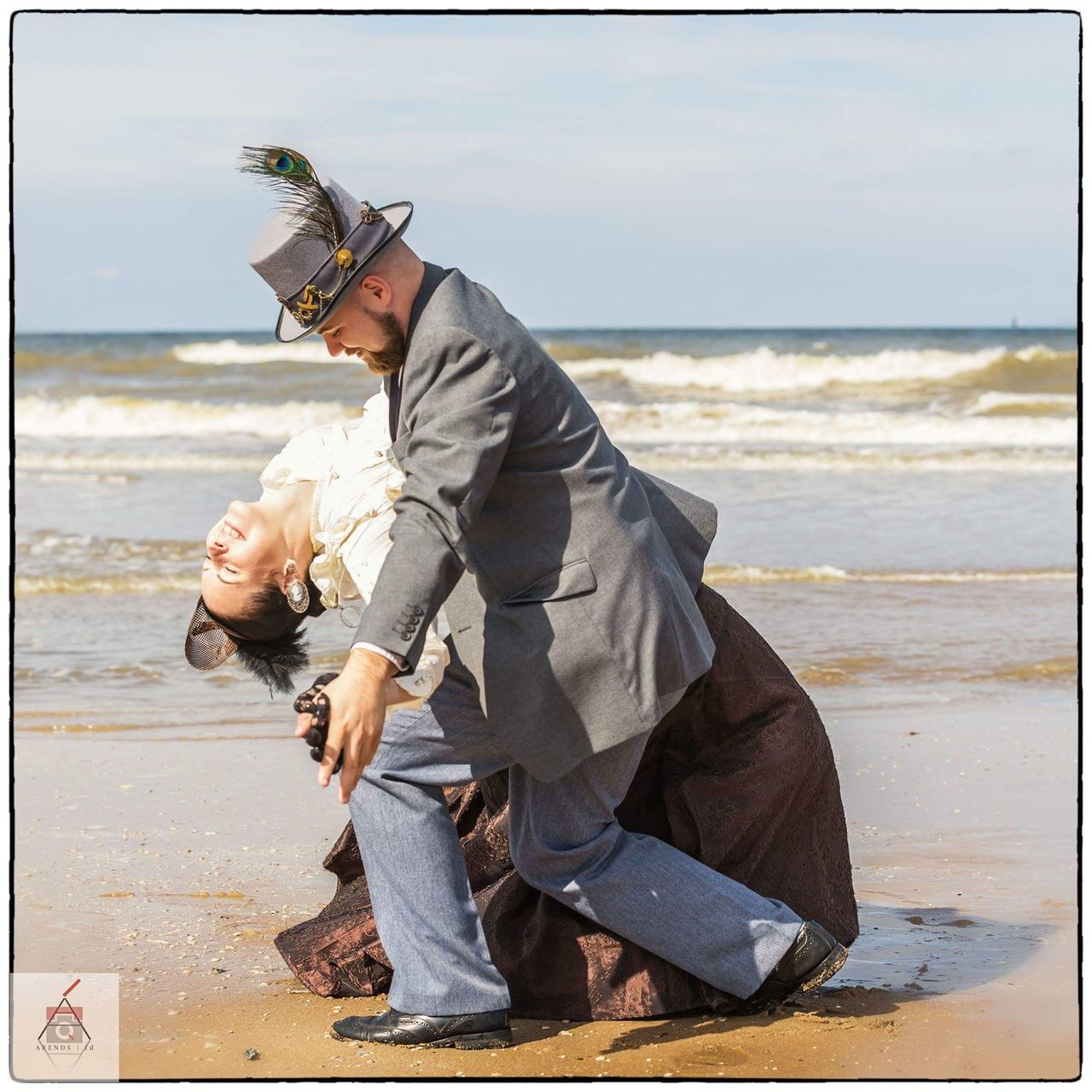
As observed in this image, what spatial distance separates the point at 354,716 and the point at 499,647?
436mm

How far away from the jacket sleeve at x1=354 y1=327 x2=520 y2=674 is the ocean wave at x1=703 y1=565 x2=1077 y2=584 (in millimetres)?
5853

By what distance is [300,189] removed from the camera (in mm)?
2877

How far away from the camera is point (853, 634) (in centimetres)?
726

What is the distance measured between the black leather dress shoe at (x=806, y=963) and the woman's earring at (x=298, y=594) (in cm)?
118

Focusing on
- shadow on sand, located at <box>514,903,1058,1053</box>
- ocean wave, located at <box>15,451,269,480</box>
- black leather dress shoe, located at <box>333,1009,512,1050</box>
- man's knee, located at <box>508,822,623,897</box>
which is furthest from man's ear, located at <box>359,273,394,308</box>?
ocean wave, located at <box>15,451,269,480</box>

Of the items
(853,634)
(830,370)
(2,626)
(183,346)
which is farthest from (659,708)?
(183,346)

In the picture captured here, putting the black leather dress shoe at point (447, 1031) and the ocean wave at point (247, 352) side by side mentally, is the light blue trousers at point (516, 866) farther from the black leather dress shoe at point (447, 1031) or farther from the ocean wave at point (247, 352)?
the ocean wave at point (247, 352)

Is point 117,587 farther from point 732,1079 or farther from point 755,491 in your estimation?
point 732,1079

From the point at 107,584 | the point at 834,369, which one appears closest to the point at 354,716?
the point at 107,584

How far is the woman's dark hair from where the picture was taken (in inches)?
131

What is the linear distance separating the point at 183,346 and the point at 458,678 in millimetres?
21557

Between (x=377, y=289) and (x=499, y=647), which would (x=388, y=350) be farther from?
(x=499, y=647)

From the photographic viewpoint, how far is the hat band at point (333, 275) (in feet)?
9.23

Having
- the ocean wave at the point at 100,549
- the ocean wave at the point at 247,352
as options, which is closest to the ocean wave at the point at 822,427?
the ocean wave at the point at 247,352
